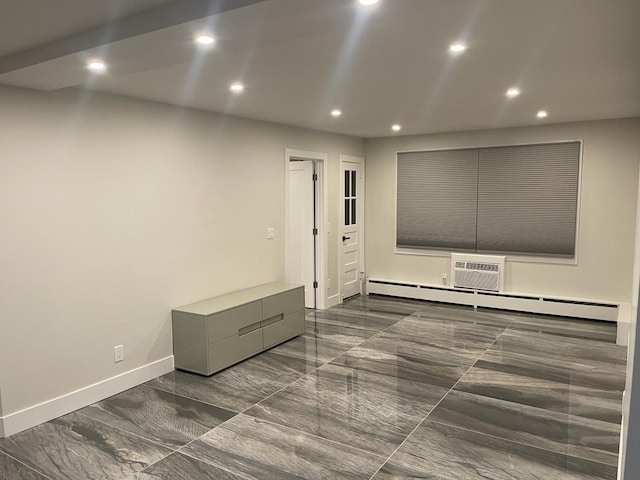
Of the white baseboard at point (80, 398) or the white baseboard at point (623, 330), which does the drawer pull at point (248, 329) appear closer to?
the white baseboard at point (80, 398)

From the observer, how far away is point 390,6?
6.12 ft

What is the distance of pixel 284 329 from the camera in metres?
5.11

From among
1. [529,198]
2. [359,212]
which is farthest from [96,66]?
[529,198]

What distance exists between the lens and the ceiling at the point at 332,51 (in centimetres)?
201

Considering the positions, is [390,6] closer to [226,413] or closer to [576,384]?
[226,413]

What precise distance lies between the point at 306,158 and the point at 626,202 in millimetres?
3858

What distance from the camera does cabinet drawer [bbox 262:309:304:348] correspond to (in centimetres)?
486

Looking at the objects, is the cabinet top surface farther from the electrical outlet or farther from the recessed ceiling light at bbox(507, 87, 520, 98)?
the recessed ceiling light at bbox(507, 87, 520, 98)

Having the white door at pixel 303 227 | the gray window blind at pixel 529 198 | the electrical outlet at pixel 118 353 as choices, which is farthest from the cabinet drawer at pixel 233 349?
the gray window blind at pixel 529 198

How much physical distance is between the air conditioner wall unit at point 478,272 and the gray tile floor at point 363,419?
1431 mm

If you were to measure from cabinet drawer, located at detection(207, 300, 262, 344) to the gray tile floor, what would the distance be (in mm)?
355

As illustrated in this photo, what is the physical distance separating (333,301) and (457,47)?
4.59 metres

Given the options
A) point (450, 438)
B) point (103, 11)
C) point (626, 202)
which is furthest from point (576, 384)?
point (103, 11)

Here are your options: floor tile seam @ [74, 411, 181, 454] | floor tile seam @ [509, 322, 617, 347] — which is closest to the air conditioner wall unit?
floor tile seam @ [509, 322, 617, 347]
